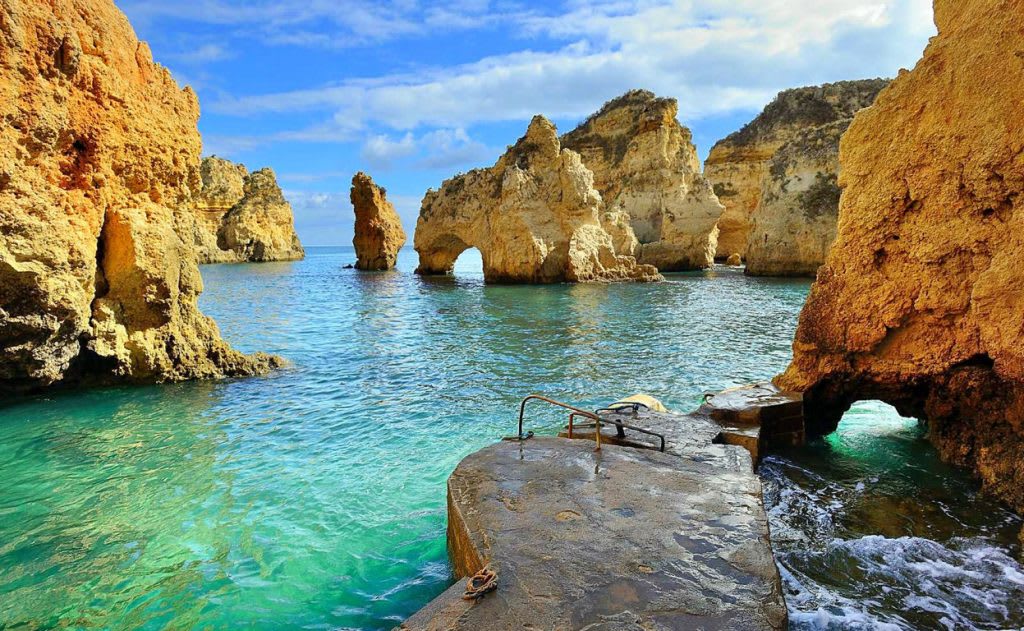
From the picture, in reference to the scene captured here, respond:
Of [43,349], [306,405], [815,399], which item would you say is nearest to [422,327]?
[306,405]

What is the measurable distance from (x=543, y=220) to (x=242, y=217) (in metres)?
57.2

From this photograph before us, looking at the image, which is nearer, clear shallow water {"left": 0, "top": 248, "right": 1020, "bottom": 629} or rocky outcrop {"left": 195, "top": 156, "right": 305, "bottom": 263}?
clear shallow water {"left": 0, "top": 248, "right": 1020, "bottom": 629}

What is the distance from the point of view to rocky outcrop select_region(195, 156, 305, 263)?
75250 mm

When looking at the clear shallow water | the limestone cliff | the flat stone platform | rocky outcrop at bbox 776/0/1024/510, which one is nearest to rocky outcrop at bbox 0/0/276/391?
the clear shallow water

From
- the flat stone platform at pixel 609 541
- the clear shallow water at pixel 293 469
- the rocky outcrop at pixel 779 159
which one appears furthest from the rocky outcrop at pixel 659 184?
the flat stone platform at pixel 609 541

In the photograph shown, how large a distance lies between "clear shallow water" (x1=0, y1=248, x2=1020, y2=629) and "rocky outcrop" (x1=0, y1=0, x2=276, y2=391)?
94 centimetres

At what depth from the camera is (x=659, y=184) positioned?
4625 centimetres

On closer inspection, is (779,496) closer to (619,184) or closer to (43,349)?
(43,349)

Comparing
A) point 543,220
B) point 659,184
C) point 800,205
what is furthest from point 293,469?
point 659,184

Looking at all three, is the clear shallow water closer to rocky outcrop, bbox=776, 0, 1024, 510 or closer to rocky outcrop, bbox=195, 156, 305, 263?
rocky outcrop, bbox=776, 0, 1024, 510

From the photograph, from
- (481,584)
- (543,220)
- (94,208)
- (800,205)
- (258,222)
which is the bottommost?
(481,584)

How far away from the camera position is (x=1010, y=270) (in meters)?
4.87

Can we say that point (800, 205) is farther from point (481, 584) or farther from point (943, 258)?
point (481, 584)

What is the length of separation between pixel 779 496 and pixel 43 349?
427 inches
